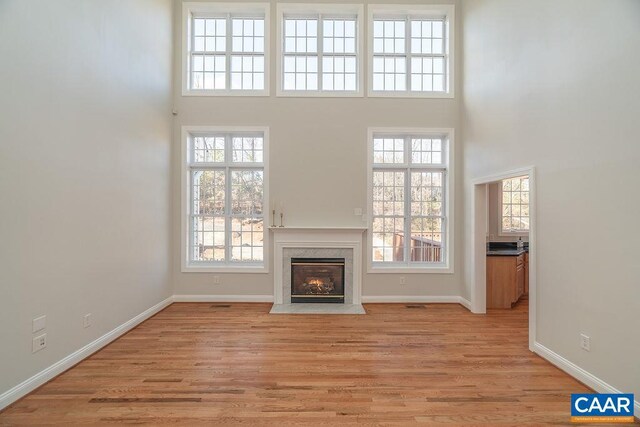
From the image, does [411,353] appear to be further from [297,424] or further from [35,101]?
[35,101]

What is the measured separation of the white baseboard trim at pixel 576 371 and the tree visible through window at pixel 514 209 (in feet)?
11.5

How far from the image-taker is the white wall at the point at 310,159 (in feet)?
16.8

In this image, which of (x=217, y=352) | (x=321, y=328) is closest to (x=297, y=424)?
(x=217, y=352)

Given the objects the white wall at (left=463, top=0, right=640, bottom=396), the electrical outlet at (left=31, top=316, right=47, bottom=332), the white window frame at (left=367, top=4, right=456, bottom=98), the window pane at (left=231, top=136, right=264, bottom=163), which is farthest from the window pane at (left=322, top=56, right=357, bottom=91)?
the electrical outlet at (left=31, top=316, right=47, bottom=332)

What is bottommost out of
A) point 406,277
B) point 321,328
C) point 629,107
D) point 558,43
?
point 321,328

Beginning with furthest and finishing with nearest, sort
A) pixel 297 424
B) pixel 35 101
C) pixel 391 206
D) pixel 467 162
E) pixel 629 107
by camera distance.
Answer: pixel 391 206, pixel 467 162, pixel 35 101, pixel 629 107, pixel 297 424

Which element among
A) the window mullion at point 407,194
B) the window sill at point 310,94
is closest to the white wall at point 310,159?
the window sill at point 310,94

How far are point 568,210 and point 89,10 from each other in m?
5.28

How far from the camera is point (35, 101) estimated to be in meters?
2.52

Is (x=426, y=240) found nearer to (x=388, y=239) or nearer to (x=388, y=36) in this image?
(x=388, y=239)

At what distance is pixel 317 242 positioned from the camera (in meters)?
5.04

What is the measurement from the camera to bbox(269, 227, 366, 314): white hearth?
502 cm

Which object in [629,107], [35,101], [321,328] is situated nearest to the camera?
[629,107]

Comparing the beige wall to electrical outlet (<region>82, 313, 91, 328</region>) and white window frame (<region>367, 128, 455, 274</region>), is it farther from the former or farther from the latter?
electrical outlet (<region>82, 313, 91, 328</region>)
